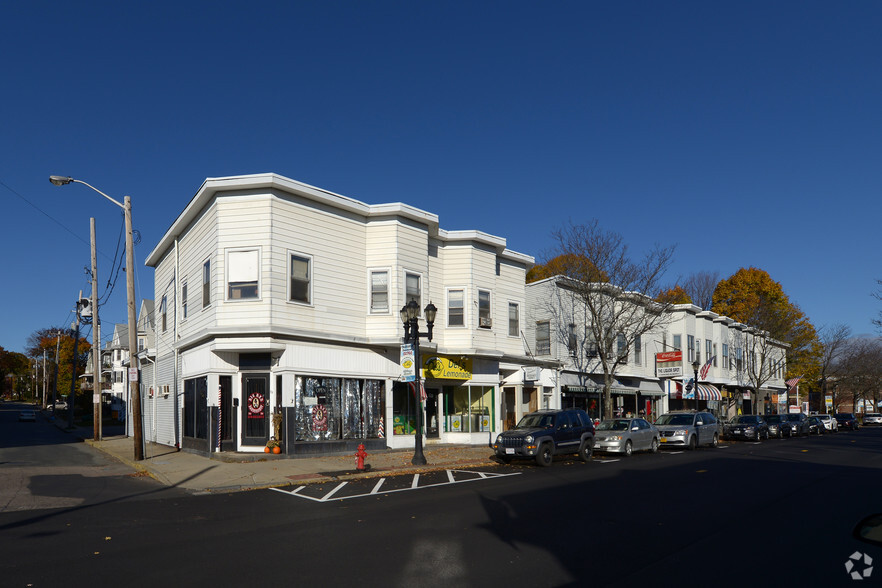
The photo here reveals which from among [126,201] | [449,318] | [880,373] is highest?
[126,201]

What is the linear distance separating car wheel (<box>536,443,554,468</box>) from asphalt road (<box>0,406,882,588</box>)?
374cm

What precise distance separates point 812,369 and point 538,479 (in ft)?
227

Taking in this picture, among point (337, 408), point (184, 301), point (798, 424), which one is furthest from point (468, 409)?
point (798, 424)

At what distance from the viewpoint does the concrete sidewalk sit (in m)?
17.4

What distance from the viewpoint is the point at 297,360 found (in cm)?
2256

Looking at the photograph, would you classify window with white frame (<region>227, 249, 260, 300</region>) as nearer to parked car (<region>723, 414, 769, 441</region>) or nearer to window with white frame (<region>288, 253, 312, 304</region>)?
window with white frame (<region>288, 253, 312, 304</region>)

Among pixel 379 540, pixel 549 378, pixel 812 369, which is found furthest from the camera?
pixel 812 369

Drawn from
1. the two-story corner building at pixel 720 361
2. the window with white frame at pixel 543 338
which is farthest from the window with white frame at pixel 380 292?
the two-story corner building at pixel 720 361

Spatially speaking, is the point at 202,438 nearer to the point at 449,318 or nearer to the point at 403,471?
the point at 403,471

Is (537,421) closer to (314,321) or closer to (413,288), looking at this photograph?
(413,288)

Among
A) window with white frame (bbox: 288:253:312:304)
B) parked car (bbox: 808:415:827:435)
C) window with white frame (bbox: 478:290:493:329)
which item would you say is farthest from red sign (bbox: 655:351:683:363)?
window with white frame (bbox: 288:253:312:304)

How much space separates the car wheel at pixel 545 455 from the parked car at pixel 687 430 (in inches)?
383

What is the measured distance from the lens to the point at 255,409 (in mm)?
22719

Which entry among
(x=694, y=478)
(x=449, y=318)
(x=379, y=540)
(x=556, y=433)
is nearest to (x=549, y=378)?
(x=449, y=318)
